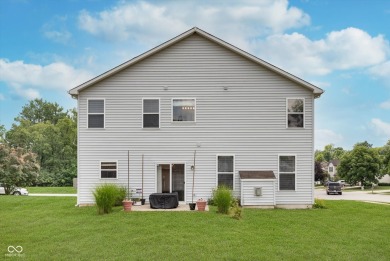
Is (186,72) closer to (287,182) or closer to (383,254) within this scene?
(287,182)

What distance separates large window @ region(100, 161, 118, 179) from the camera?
16.8 meters

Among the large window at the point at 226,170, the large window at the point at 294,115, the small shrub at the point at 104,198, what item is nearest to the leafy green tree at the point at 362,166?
the large window at the point at 294,115

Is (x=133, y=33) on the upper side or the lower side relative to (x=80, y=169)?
upper

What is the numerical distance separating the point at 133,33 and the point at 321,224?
39.8ft

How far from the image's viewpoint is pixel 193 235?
33.4 ft

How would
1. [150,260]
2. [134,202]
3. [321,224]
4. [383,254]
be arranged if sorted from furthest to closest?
[134,202]
[321,224]
[383,254]
[150,260]

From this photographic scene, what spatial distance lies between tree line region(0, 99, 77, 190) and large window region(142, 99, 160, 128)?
1563 centimetres

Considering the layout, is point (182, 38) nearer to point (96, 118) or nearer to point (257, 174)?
point (96, 118)

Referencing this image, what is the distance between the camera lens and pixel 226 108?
16.9 metres

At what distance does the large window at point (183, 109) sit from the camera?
1688 centimetres

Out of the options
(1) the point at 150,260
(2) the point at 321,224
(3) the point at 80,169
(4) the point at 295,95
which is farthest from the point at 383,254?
(3) the point at 80,169

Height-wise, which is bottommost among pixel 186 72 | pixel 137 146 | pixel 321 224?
pixel 321 224

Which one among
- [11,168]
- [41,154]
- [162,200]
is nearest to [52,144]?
[41,154]

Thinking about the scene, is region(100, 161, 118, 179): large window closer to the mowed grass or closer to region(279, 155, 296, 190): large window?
the mowed grass
